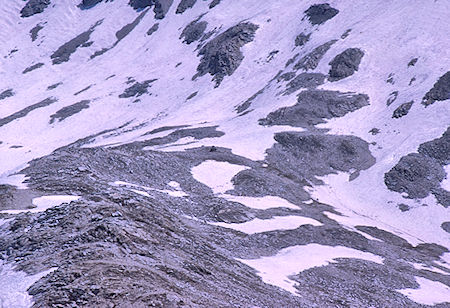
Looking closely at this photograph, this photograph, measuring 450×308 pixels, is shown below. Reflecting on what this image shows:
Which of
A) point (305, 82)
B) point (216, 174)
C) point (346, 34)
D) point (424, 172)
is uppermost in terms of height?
point (216, 174)

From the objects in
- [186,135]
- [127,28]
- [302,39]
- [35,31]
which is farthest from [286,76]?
[35,31]

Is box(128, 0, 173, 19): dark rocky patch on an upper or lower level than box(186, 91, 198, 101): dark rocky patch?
upper

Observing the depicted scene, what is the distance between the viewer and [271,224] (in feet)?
141

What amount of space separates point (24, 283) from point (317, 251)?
2638 cm

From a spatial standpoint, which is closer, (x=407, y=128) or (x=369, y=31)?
(x=407, y=128)

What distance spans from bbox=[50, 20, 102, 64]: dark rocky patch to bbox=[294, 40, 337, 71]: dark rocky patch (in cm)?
Result: 8372

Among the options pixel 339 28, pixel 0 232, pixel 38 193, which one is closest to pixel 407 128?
pixel 339 28

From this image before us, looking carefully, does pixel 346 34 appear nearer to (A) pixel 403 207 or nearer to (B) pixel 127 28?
(A) pixel 403 207

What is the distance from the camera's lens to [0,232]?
80.8 ft

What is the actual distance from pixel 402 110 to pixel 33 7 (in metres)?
155

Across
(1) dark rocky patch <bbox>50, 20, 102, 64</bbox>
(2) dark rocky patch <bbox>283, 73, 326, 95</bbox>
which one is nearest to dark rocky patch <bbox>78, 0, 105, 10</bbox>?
(1) dark rocky patch <bbox>50, 20, 102, 64</bbox>

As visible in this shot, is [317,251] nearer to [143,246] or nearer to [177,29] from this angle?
[143,246]

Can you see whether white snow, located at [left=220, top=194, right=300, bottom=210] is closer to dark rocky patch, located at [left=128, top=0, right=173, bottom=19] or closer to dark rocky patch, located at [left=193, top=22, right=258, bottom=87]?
dark rocky patch, located at [left=193, top=22, right=258, bottom=87]

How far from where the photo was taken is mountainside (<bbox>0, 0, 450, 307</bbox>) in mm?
22828
